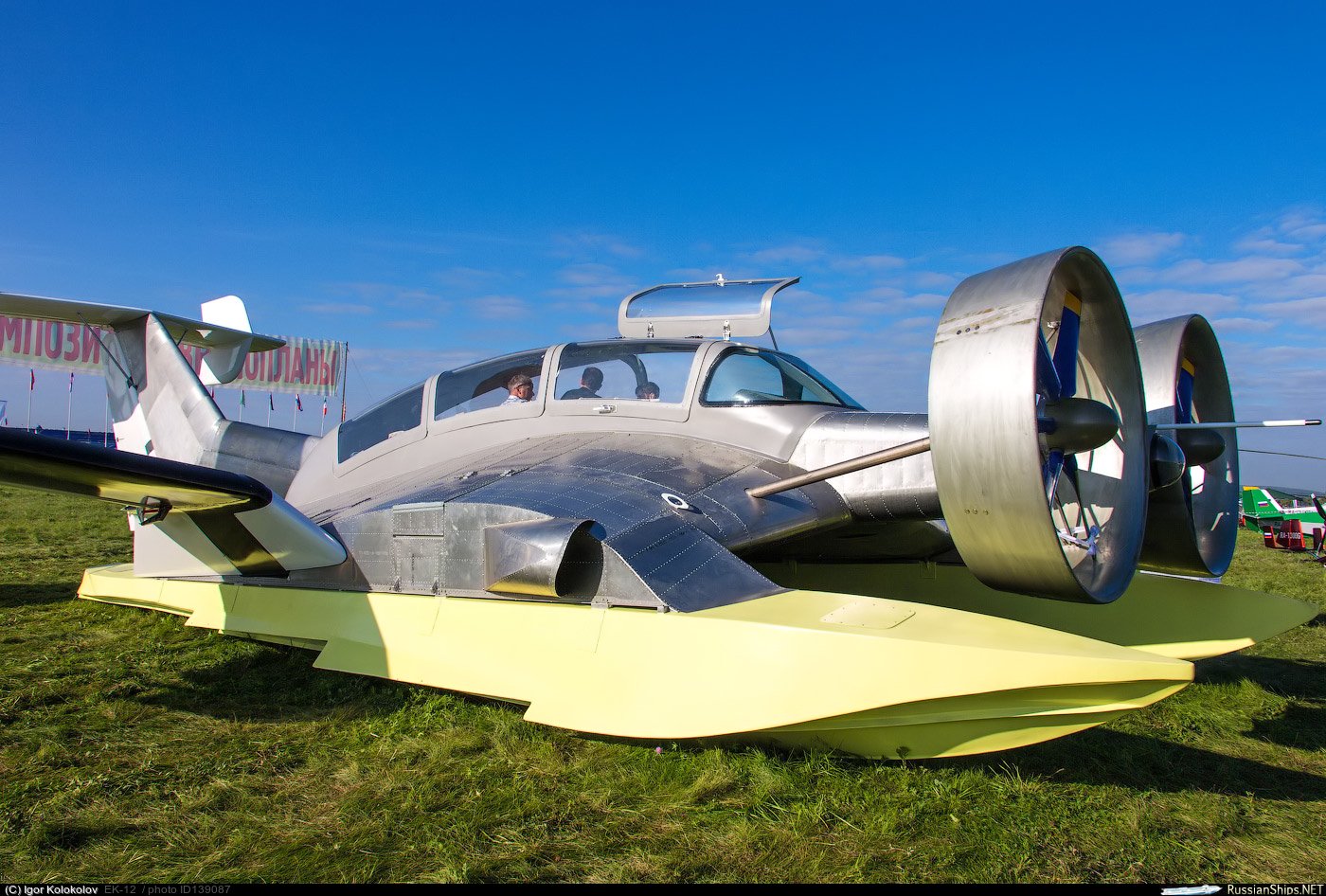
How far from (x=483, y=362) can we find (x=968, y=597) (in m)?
3.93

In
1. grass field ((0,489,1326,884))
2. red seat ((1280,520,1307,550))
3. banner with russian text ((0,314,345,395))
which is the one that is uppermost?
banner with russian text ((0,314,345,395))

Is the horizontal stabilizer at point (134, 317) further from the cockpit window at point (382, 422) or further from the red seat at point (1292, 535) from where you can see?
the red seat at point (1292, 535)

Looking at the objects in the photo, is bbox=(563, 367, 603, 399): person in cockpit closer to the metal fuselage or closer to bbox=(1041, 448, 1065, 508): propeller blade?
the metal fuselage

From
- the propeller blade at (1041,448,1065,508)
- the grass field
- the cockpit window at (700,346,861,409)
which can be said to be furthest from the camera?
the cockpit window at (700,346,861,409)

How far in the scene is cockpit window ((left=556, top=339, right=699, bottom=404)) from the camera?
5738mm

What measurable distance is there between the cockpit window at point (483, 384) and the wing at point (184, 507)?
1.70m

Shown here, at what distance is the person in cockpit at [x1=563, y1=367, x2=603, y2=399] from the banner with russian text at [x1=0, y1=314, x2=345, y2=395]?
75.6ft

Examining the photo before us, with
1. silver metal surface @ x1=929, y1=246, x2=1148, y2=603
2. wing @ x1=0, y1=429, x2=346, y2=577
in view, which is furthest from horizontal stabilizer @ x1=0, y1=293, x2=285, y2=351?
silver metal surface @ x1=929, y1=246, x2=1148, y2=603

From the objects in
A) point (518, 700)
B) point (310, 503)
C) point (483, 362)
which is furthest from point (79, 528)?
point (518, 700)

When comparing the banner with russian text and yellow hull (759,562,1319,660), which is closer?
yellow hull (759,562,1319,660)

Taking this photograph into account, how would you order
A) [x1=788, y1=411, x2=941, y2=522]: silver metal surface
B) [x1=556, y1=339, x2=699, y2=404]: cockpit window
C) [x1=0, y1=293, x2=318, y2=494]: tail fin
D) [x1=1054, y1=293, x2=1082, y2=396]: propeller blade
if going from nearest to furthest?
[x1=1054, y1=293, x2=1082, y2=396]: propeller blade, [x1=788, y1=411, x2=941, y2=522]: silver metal surface, [x1=556, y1=339, x2=699, y2=404]: cockpit window, [x1=0, y1=293, x2=318, y2=494]: tail fin

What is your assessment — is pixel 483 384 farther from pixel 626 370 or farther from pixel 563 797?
pixel 563 797

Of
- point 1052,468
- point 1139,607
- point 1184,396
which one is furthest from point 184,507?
point 1184,396

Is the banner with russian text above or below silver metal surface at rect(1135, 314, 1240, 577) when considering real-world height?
above
